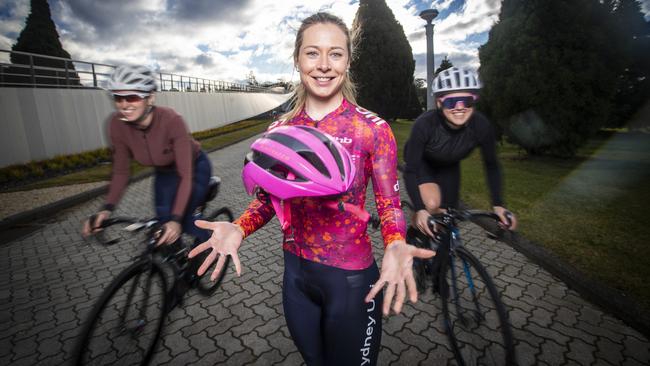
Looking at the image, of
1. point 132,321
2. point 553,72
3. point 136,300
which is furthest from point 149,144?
point 553,72

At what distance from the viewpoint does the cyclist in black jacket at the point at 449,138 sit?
118 inches

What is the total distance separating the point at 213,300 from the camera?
161 inches

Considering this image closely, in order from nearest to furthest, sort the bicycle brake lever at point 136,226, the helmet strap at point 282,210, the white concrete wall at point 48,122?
the helmet strap at point 282,210
the bicycle brake lever at point 136,226
the white concrete wall at point 48,122

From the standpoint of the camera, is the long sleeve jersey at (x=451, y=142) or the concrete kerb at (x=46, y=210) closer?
the long sleeve jersey at (x=451, y=142)

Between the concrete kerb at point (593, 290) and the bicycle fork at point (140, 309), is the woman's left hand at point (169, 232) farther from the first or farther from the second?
the concrete kerb at point (593, 290)

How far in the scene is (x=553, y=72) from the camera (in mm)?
10539

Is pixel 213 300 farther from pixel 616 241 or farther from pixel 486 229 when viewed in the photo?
pixel 616 241

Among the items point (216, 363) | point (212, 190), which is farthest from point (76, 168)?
point (216, 363)

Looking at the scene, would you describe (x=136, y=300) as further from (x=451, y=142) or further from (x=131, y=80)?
(x=451, y=142)

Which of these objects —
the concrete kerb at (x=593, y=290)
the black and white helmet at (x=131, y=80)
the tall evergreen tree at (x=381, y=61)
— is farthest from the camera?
the tall evergreen tree at (x=381, y=61)

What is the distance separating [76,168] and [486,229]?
14283mm

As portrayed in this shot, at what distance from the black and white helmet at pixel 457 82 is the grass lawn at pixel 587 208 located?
3.02m

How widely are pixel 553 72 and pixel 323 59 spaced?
A: 1187cm

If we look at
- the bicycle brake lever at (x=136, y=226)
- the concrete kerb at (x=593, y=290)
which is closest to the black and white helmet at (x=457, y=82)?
the concrete kerb at (x=593, y=290)
